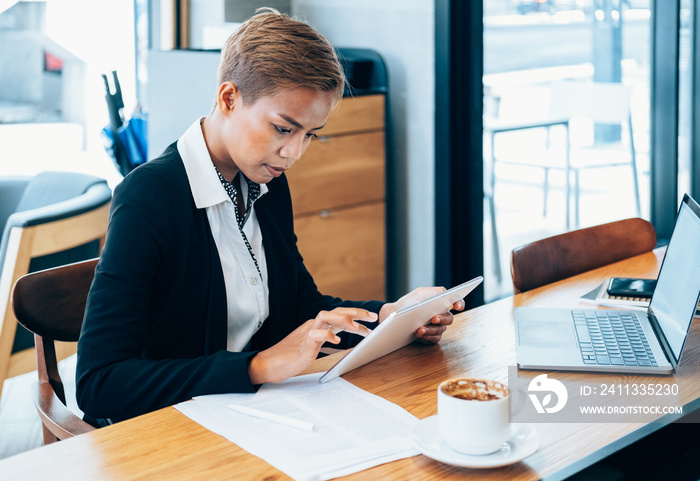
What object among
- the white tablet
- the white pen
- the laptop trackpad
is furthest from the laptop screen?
the white pen

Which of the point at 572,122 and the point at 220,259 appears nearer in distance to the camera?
the point at 220,259

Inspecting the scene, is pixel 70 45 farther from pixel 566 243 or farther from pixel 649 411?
pixel 649 411

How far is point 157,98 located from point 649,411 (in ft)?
7.77

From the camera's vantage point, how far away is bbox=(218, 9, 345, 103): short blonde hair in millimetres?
1319

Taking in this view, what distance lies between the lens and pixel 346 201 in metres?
3.10

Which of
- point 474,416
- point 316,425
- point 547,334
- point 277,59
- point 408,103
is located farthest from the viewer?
point 408,103

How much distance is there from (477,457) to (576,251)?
1141 mm

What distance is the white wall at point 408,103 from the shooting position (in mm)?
3135

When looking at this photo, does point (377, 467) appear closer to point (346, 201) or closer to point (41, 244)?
point (41, 244)

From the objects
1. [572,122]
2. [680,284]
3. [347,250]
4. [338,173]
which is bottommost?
[347,250]

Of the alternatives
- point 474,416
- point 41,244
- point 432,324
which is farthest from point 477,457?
point 41,244

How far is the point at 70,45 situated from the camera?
2.87 metres

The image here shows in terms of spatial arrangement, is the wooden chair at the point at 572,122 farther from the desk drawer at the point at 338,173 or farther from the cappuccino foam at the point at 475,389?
the cappuccino foam at the point at 475,389

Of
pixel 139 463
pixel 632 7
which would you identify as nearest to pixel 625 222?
pixel 139 463
